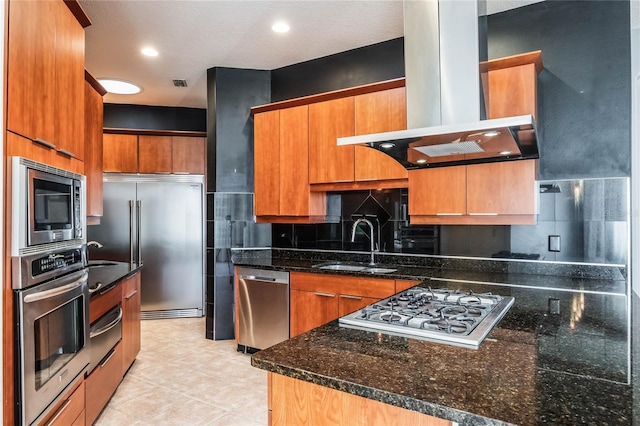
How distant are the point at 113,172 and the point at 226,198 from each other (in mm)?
1833

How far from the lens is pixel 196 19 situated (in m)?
3.16

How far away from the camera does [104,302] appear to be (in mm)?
2629

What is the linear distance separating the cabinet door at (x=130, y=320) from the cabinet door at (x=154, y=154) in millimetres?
2137

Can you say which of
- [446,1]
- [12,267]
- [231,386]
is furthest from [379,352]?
[231,386]

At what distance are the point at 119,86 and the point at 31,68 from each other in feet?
10.8

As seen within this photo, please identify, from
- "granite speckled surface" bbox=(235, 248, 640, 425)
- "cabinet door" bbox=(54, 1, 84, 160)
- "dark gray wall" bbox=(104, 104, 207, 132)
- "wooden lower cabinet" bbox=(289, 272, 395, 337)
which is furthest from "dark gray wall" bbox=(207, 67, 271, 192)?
"granite speckled surface" bbox=(235, 248, 640, 425)

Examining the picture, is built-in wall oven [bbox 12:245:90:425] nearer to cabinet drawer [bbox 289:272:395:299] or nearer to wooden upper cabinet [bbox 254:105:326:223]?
cabinet drawer [bbox 289:272:395:299]

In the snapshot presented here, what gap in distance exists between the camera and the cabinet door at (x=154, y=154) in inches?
207

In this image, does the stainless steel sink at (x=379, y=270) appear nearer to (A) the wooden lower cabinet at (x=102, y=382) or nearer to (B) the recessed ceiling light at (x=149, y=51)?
(A) the wooden lower cabinet at (x=102, y=382)

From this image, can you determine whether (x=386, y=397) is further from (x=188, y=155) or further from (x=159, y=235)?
(x=188, y=155)

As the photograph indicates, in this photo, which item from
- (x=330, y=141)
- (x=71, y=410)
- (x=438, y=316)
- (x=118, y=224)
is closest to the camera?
(x=438, y=316)

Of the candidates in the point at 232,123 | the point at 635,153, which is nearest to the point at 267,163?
the point at 232,123

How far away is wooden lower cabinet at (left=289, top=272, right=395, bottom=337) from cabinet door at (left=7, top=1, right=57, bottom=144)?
6.56ft

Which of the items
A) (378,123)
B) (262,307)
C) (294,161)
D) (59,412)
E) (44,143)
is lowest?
(59,412)
